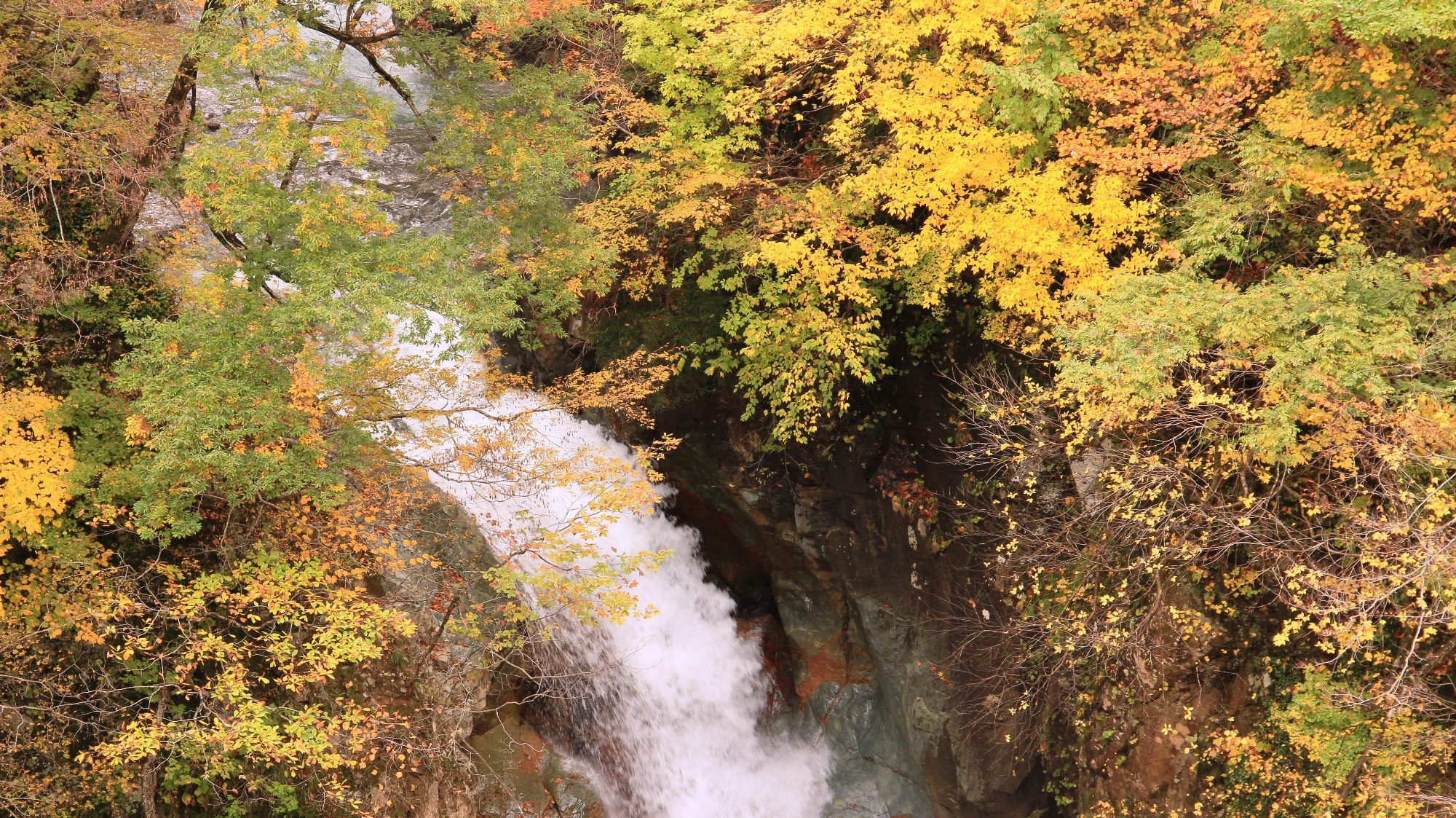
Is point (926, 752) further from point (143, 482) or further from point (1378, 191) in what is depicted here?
point (143, 482)

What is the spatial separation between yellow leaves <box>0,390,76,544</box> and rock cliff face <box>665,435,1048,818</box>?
914 cm

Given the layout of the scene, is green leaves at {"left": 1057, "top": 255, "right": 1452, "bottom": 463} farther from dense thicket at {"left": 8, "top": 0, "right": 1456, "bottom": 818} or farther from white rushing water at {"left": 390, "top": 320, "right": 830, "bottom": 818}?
white rushing water at {"left": 390, "top": 320, "right": 830, "bottom": 818}

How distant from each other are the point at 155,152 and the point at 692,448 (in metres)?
8.93

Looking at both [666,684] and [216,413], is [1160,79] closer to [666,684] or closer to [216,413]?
[216,413]

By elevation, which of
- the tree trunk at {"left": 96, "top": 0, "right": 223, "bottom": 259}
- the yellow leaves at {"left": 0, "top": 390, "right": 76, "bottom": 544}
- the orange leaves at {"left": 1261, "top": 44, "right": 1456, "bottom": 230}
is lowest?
the yellow leaves at {"left": 0, "top": 390, "right": 76, "bottom": 544}

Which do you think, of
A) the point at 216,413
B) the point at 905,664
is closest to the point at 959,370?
the point at 905,664

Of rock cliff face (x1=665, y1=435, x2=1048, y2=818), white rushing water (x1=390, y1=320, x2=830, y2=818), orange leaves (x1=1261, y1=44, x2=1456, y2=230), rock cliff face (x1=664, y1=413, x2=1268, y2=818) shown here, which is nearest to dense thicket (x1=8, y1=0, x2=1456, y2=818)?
orange leaves (x1=1261, y1=44, x2=1456, y2=230)

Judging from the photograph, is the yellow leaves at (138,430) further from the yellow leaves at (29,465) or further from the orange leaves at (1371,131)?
the orange leaves at (1371,131)

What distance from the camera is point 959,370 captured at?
39.9 ft

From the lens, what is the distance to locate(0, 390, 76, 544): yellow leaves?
26.2ft

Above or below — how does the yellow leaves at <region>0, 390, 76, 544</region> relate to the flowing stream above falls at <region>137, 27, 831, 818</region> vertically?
above

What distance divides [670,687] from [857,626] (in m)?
3.43

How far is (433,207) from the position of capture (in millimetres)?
18078

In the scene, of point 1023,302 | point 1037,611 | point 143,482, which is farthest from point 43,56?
point 1037,611
